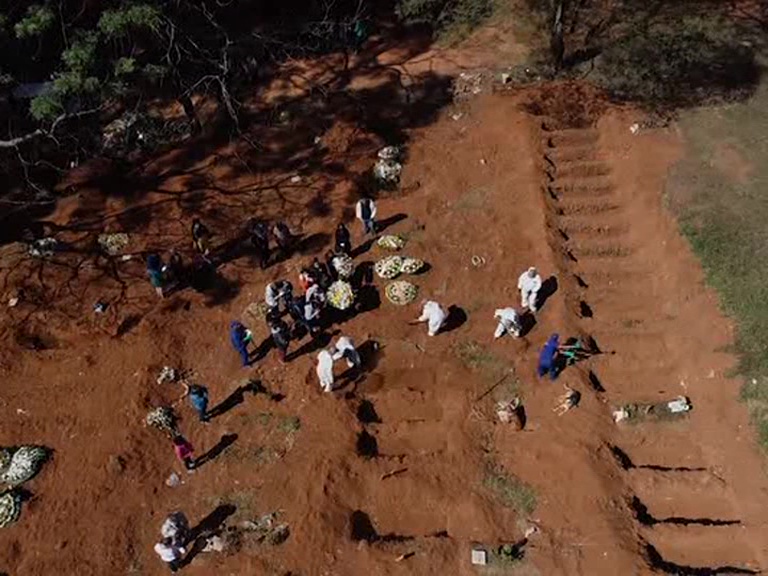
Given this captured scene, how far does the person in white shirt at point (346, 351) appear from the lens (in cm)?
1603

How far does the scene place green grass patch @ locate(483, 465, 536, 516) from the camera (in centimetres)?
1418

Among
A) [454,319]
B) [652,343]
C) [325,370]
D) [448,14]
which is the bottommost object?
[454,319]

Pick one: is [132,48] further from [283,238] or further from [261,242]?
[283,238]

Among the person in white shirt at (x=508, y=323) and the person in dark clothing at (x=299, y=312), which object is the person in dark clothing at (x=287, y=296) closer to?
the person in dark clothing at (x=299, y=312)

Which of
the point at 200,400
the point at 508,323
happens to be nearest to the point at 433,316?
the point at 508,323

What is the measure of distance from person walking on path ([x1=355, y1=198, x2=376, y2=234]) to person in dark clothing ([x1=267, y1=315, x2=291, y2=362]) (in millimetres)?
3849

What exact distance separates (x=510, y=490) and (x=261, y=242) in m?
8.55

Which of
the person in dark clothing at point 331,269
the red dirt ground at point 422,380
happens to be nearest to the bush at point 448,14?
the red dirt ground at point 422,380

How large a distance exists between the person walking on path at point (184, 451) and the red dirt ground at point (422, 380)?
247mm

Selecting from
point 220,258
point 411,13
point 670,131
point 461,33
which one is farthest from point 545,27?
point 220,258

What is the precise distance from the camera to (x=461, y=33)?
25312mm

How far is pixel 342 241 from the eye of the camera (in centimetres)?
1862

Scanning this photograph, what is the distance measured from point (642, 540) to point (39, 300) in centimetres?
1471

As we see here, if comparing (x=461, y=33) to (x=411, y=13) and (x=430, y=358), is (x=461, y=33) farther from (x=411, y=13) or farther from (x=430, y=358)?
(x=430, y=358)
